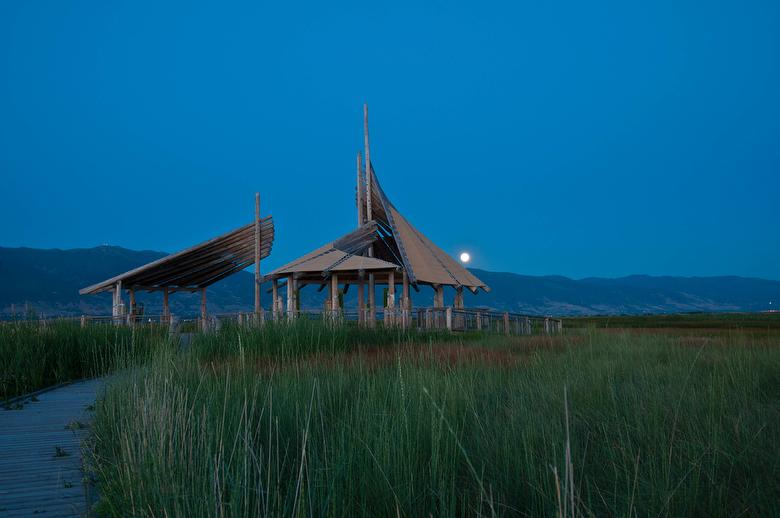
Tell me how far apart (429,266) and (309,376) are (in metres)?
16.6

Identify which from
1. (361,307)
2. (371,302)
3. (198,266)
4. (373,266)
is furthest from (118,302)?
(373,266)

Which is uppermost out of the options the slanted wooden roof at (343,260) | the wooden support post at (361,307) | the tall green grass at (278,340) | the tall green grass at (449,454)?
the slanted wooden roof at (343,260)

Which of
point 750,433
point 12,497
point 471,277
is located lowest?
point 12,497

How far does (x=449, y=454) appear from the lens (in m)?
3.43

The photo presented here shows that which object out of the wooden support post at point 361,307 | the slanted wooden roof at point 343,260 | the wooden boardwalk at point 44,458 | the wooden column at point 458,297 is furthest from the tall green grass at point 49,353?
the wooden column at point 458,297

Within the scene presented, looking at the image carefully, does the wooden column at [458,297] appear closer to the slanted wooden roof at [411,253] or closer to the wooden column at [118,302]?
the slanted wooden roof at [411,253]

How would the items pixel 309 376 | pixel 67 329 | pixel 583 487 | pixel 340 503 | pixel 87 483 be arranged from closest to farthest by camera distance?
pixel 340 503 → pixel 583 487 → pixel 87 483 → pixel 309 376 → pixel 67 329

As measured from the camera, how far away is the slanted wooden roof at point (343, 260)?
61.7 feet

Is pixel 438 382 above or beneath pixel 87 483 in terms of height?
above

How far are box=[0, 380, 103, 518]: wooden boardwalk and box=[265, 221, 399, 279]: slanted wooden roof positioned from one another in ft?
39.4

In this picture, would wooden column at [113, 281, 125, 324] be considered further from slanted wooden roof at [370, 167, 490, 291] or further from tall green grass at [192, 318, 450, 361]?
tall green grass at [192, 318, 450, 361]

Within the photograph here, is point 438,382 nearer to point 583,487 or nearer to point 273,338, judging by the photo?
point 583,487

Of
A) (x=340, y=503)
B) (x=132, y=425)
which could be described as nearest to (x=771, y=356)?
(x=340, y=503)

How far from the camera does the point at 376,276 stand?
21781 mm
